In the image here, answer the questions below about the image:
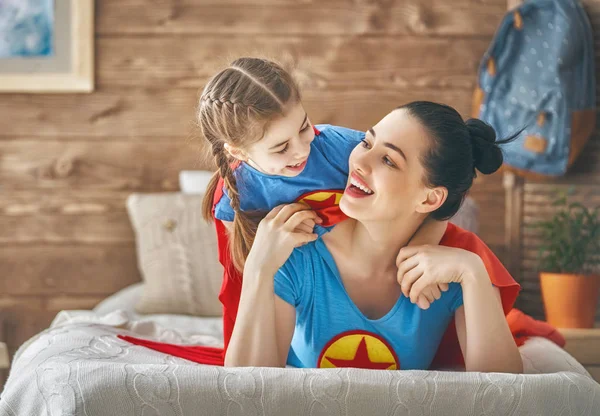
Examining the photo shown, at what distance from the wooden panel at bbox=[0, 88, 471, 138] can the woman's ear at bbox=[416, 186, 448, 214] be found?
1.64 metres

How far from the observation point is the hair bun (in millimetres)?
1545

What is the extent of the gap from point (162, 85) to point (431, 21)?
1.03m

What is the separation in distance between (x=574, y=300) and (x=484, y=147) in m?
1.38

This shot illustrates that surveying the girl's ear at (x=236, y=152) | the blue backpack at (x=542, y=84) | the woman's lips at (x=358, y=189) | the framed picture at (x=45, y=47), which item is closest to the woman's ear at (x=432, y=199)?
the woman's lips at (x=358, y=189)

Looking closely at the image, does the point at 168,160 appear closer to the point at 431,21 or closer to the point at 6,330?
the point at 6,330

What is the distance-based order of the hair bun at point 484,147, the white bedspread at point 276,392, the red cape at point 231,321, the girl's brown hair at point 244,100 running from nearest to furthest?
the white bedspread at point 276,392 → the girl's brown hair at point 244,100 → the hair bun at point 484,147 → the red cape at point 231,321

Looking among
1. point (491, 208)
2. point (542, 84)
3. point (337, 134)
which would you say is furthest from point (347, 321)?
point (491, 208)

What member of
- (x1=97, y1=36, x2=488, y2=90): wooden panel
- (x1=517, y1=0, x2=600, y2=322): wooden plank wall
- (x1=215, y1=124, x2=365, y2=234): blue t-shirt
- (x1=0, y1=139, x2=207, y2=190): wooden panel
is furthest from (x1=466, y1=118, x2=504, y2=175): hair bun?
(x1=0, y1=139, x2=207, y2=190): wooden panel

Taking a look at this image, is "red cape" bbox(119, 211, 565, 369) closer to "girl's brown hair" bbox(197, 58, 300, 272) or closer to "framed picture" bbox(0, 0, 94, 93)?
"girl's brown hair" bbox(197, 58, 300, 272)

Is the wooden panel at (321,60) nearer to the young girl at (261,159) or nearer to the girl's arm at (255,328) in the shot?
the young girl at (261,159)

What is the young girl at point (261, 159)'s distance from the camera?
4.76 ft

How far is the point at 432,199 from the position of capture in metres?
1.56

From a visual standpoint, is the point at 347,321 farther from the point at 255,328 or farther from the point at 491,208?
the point at 491,208

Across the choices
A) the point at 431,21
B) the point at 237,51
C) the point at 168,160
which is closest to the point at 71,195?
the point at 168,160
